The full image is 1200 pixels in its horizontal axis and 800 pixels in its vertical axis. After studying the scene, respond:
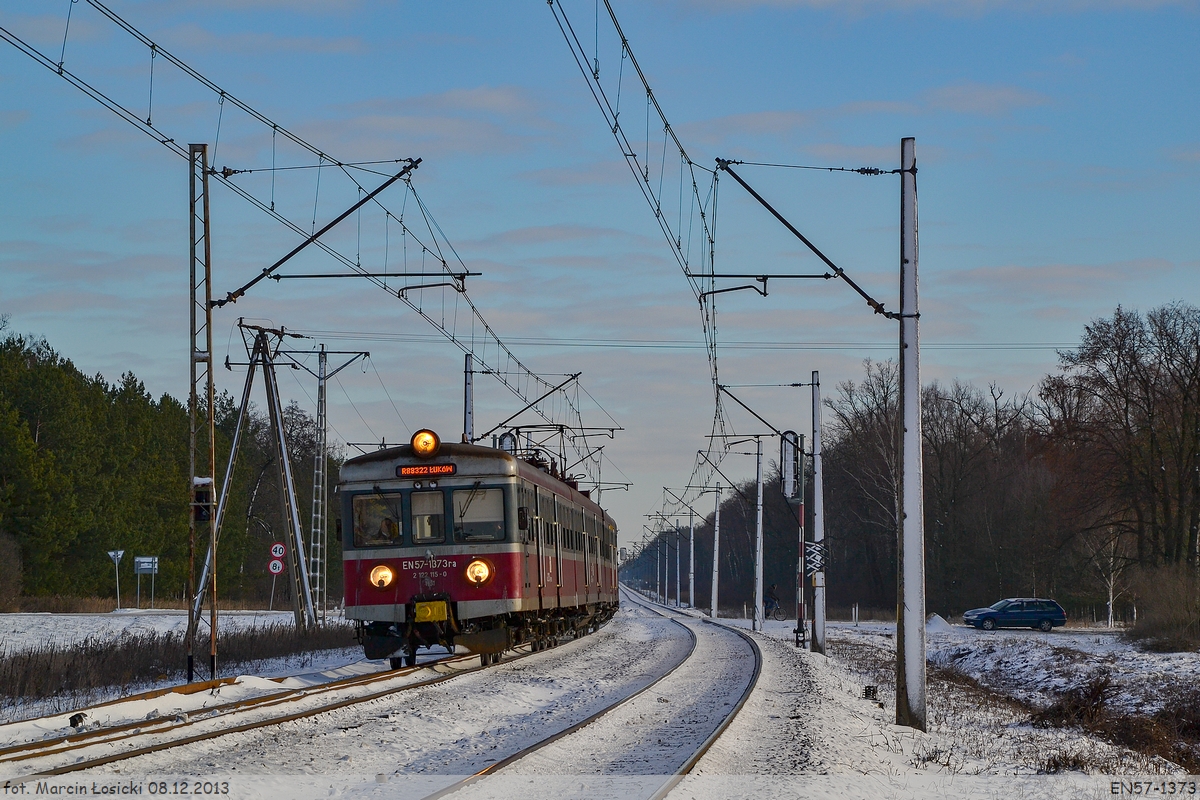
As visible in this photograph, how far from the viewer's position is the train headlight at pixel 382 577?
Answer: 18203mm

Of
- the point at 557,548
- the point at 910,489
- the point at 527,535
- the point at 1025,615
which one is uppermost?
the point at 910,489

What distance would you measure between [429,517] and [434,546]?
43cm

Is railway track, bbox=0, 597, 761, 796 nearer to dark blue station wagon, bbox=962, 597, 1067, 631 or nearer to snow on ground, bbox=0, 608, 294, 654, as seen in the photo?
snow on ground, bbox=0, 608, 294, 654

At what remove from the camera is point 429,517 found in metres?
18.5

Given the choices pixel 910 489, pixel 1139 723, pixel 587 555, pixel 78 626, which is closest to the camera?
pixel 910 489

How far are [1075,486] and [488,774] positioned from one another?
40.8 m

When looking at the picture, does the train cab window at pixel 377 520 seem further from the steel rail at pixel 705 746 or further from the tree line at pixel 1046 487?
the tree line at pixel 1046 487

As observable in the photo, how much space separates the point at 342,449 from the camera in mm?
103375

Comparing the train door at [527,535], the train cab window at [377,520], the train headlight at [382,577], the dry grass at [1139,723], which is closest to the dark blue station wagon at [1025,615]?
the dry grass at [1139,723]

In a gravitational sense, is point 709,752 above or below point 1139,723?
above

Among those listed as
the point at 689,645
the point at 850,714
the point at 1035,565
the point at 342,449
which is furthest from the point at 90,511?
the point at 342,449

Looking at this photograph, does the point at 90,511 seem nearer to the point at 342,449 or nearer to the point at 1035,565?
the point at 1035,565

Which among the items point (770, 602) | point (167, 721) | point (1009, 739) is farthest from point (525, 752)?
point (770, 602)

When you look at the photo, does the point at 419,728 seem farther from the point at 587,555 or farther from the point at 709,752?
the point at 587,555
